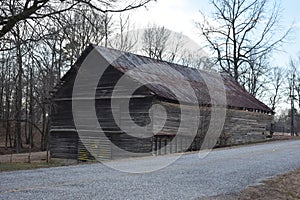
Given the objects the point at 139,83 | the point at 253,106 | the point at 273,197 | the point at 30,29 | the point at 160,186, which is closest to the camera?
the point at 273,197

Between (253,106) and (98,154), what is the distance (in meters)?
14.9

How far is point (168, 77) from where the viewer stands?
82.5 feet

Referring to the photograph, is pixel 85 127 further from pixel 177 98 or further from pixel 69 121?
pixel 177 98

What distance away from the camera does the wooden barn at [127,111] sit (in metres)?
21.3

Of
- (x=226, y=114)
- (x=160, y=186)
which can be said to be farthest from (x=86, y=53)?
(x=160, y=186)

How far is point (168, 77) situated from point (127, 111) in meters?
4.57

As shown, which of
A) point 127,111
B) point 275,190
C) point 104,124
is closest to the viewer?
point 275,190

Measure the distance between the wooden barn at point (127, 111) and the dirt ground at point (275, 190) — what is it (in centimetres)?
1139

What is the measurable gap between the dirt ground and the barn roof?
37.9 feet

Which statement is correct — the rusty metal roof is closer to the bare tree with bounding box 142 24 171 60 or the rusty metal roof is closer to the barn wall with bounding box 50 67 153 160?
the barn wall with bounding box 50 67 153 160

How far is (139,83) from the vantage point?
2116 centimetres

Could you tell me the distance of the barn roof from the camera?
72.7ft

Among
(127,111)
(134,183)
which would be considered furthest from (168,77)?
(134,183)

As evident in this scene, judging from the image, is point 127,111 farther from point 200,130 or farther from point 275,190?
point 275,190
